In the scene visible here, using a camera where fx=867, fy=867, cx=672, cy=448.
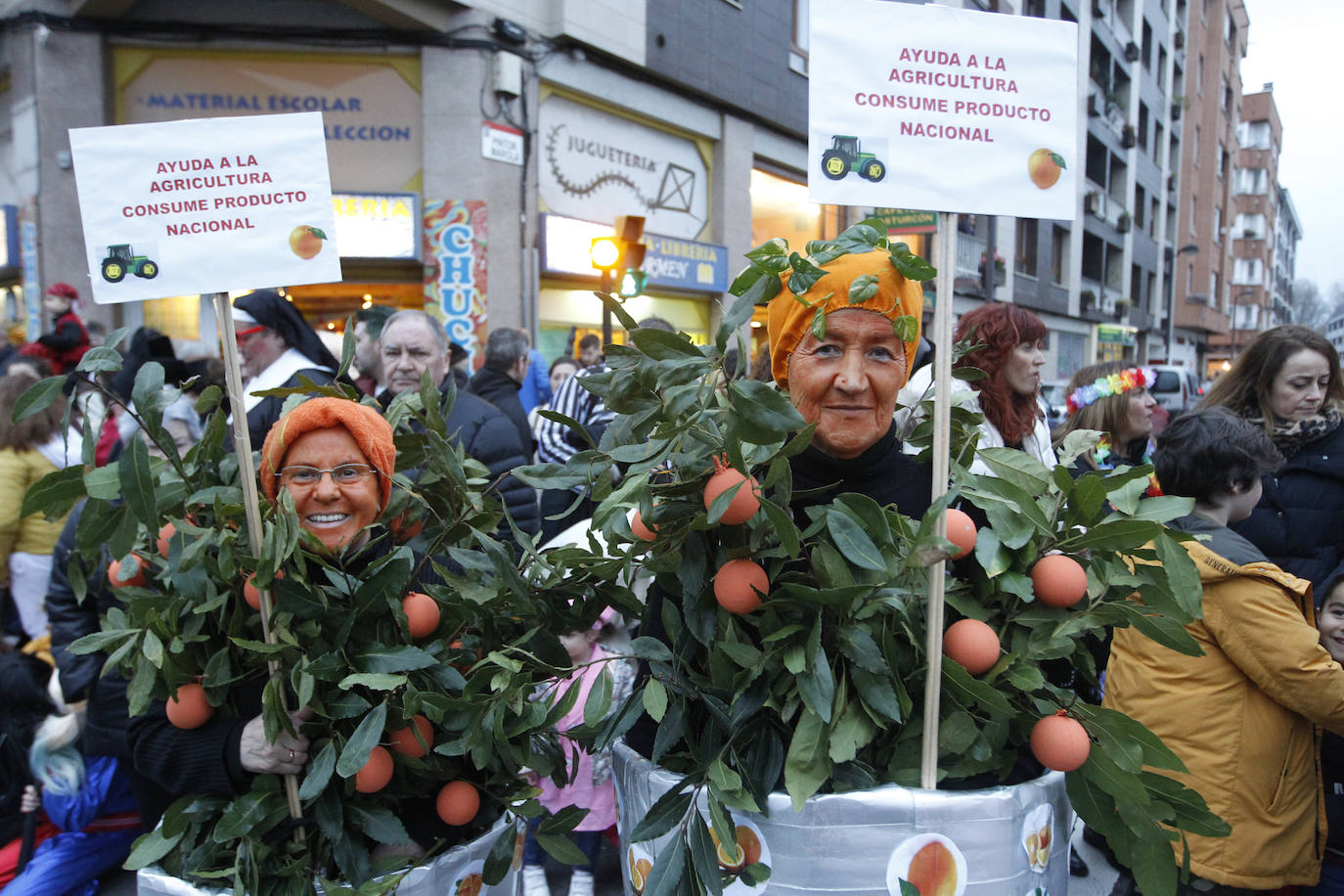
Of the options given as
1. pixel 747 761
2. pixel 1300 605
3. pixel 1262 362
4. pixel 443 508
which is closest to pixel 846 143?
pixel 747 761

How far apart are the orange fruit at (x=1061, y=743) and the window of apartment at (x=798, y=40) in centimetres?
1329

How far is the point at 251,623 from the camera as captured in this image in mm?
1543

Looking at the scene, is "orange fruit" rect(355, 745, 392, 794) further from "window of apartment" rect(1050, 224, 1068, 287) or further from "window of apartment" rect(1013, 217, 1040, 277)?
"window of apartment" rect(1050, 224, 1068, 287)

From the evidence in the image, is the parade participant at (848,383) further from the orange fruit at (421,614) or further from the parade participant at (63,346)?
the parade participant at (63,346)

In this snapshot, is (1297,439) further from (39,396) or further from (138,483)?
(39,396)

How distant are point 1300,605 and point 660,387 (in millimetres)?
1849

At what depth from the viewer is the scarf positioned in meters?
2.96

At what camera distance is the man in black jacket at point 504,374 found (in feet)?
14.3

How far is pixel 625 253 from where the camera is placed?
20.6ft

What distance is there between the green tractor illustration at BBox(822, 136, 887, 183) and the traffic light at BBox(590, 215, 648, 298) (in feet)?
16.1

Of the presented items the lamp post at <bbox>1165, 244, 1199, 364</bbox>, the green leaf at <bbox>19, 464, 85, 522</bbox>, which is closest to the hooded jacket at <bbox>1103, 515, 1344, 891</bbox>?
the green leaf at <bbox>19, 464, 85, 522</bbox>

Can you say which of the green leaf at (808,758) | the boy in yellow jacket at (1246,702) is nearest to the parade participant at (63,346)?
the green leaf at (808,758)

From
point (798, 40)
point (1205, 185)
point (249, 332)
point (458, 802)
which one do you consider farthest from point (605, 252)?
point (1205, 185)

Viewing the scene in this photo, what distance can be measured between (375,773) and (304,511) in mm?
507
